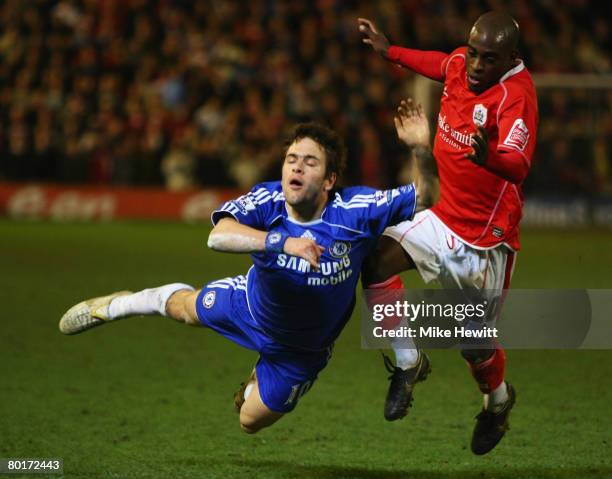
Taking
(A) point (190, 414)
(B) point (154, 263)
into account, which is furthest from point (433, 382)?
(B) point (154, 263)

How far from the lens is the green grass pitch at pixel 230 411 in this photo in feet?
19.8

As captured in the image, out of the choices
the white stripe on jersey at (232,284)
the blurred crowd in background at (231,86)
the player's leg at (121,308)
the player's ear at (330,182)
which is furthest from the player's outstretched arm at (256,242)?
the blurred crowd in background at (231,86)

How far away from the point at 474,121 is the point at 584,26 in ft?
52.9

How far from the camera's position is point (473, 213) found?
20.6 ft

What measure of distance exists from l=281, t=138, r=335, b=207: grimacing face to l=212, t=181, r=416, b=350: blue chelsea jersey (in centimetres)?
15

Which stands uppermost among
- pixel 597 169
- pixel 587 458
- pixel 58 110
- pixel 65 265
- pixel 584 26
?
pixel 584 26

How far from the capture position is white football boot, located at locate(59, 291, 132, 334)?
635cm

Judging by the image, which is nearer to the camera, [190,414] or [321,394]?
[190,414]

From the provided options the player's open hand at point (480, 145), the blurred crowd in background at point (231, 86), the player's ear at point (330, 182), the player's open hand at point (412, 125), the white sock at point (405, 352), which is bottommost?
the white sock at point (405, 352)

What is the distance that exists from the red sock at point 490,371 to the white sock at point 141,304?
1875 millimetres

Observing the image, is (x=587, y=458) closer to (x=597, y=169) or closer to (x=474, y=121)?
(x=474, y=121)

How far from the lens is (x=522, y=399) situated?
764 centimetres

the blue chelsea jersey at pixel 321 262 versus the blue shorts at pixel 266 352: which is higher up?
the blue chelsea jersey at pixel 321 262

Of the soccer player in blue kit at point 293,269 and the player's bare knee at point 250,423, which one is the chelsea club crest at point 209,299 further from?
the player's bare knee at point 250,423
